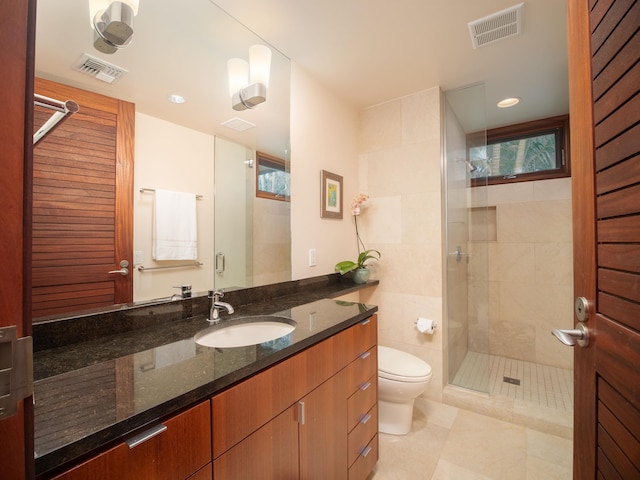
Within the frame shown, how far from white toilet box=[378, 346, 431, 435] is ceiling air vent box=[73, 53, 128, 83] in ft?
6.42

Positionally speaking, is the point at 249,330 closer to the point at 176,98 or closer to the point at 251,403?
the point at 251,403

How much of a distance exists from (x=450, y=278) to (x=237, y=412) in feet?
6.46

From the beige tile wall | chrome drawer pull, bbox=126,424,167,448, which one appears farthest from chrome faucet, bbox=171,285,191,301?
the beige tile wall

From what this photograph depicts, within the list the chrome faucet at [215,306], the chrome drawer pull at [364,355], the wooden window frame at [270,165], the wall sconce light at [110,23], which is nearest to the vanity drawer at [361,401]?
the chrome drawer pull at [364,355]

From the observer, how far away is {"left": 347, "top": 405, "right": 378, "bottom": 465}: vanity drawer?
4.22 feet

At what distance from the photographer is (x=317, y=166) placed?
207 cm

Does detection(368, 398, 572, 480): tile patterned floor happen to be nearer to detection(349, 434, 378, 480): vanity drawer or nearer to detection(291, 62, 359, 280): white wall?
detection(349, 434, 378, 480): vanity drawer

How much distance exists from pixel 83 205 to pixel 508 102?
3.04m

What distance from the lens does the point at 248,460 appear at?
79cm

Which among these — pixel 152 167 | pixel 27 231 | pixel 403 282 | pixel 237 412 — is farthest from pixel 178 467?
pixel 403 282

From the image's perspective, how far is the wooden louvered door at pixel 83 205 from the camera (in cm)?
90

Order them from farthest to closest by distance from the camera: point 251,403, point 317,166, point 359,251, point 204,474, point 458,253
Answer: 1. point 359,251
2. point 458,253
3. point 317,166
4. point 251,403
5. point 204,474

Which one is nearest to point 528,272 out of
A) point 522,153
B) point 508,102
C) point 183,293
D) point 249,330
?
point 522,153

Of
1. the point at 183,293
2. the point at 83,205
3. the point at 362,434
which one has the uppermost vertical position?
the point at 83,205
